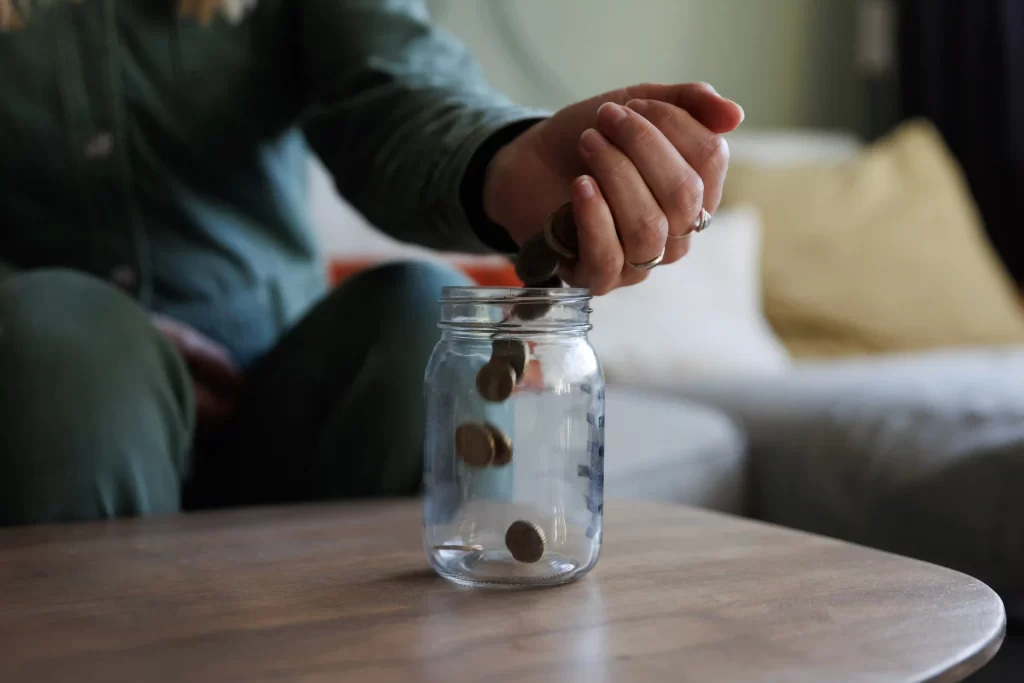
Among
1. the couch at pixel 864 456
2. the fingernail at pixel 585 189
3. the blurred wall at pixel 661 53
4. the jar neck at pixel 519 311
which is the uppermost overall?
the blurred wall at pixel 661 53

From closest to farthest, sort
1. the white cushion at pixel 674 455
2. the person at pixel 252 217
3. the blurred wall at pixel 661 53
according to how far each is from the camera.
→ 1. the person at pixel 252 217
2. the white cushion at pixel 674 455
3. the blurred wall at pixel 661 53

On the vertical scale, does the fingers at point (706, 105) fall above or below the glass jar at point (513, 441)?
above

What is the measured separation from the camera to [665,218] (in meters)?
0.55

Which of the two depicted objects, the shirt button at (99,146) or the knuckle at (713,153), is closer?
the knuckle at (713,153)

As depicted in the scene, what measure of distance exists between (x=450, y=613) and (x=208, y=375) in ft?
1.64

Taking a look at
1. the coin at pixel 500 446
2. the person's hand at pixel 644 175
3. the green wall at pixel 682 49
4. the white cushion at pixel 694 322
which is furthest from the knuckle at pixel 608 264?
the green wall at pixel 682 49

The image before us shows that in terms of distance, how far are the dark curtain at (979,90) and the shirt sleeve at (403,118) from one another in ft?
6.99

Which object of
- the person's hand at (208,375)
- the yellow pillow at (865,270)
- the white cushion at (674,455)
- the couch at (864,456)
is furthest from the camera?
the yellow pillow at (865,270)

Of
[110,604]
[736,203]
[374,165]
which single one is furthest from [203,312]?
[736,203]

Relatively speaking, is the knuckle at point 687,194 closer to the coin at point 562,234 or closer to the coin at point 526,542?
the coin at point 562,234

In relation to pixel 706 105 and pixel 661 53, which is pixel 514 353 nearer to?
pixel 706 105

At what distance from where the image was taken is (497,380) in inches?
20.5

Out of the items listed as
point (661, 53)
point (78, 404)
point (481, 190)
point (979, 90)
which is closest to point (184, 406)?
point (78, 404)

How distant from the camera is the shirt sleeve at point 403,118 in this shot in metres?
0.70
